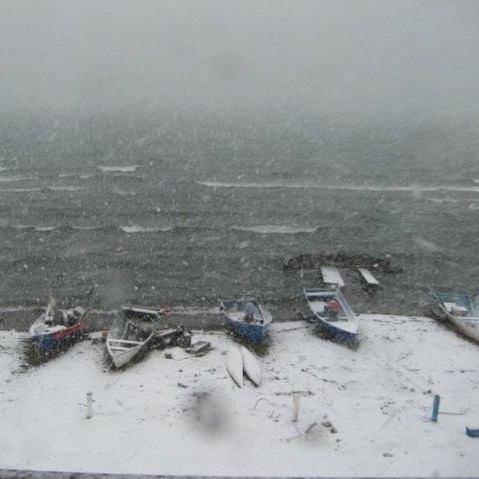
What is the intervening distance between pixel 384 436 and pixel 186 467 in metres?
7.54

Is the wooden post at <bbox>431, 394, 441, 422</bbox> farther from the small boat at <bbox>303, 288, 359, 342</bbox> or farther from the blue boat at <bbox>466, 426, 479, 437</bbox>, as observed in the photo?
the small boat at <bbox>303, 288, 359, 342</bbox>

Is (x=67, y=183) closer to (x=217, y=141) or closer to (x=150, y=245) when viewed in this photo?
(x=150, y=245)

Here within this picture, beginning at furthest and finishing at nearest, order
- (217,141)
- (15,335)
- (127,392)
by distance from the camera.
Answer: (217,141)
(15,335)
(127,392)

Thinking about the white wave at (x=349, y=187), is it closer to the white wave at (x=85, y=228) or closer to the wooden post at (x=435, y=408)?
the white wave at (x=85, y=228)

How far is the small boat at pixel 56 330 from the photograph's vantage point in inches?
1040

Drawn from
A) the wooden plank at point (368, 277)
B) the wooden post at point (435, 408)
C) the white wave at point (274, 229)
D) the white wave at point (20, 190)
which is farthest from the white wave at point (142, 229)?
the wooden post at point (435, 408)

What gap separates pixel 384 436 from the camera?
1978cm

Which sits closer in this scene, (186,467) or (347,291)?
(186,467)

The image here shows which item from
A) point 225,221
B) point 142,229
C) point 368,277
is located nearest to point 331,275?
point 368,277

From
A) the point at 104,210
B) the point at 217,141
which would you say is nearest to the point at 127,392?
the point at 104,210

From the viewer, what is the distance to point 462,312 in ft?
102

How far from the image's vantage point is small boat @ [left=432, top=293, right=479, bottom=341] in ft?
94.5

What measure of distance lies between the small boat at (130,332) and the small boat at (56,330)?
1.98m

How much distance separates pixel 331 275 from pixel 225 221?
Answer: 17.5 metres
